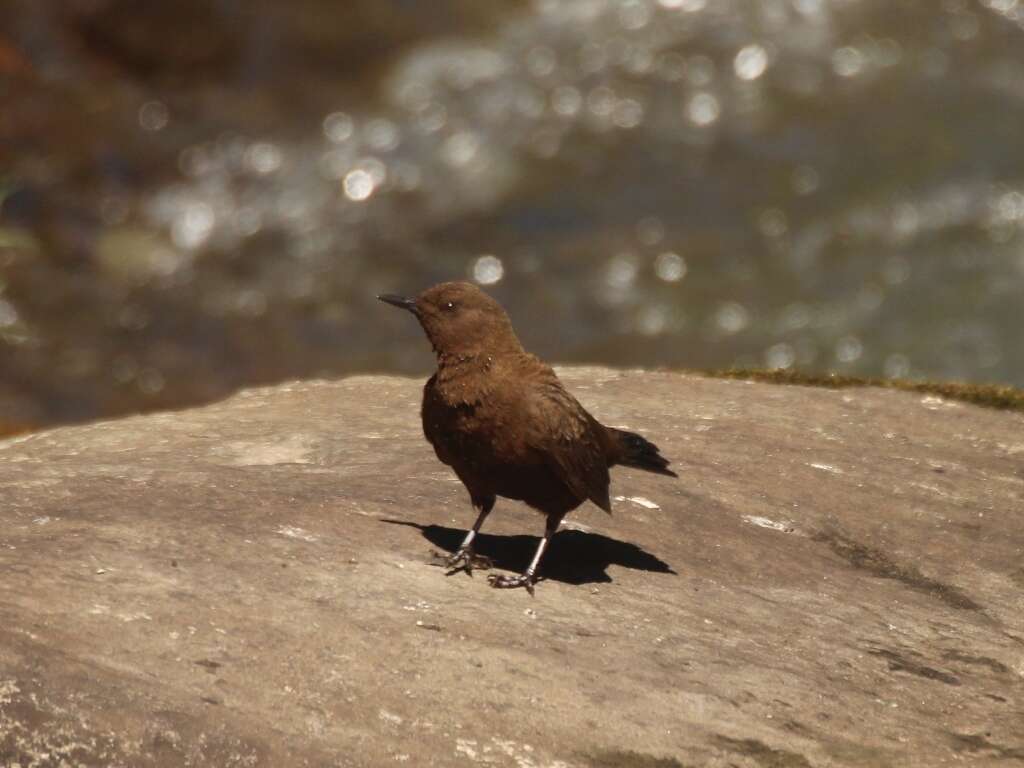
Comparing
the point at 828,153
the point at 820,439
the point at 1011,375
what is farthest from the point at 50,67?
the point at 820,439

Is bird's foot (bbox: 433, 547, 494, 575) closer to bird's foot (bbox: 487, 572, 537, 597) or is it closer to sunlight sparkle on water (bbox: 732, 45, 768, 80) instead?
bird's foot (bbox: 487, 572, 537, 597)

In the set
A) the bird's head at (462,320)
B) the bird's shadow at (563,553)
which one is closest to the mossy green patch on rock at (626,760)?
the bird's shadow at (563,553)

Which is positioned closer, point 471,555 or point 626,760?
point 626,760

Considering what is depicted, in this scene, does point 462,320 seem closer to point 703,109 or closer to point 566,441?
point 566,441

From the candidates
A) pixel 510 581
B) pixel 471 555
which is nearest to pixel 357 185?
pixel 471 555

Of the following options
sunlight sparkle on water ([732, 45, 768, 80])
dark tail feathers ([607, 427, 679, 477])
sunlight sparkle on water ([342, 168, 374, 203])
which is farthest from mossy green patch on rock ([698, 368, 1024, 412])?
sunlight sparkle on water ([732, 45, 768, 80])

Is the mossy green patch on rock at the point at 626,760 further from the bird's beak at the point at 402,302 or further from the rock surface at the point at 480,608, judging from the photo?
the bird's beak at the point at 402,302
